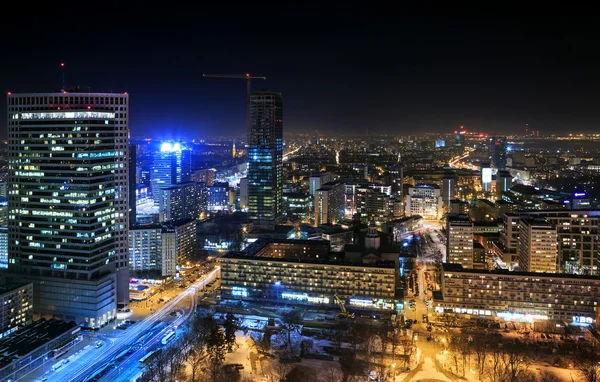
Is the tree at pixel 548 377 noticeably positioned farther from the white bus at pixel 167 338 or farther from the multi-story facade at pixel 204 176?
the multi-story facade at pixel 204 176

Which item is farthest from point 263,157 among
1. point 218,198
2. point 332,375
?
point 332,375

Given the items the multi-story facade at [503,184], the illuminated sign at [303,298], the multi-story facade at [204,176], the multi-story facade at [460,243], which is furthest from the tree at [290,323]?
the multi-story facade at [204,176]

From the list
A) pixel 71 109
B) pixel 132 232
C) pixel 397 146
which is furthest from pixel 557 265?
pixel 397 146

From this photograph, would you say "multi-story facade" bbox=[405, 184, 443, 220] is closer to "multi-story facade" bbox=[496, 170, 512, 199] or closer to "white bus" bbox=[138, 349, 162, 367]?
"multi-story facade" bbox=[496, 170, 512, 199]

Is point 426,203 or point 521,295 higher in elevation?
point 426,203

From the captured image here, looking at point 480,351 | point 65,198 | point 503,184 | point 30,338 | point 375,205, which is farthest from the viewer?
point 503,184

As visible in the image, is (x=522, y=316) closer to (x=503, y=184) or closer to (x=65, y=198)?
(x=65, y=198)

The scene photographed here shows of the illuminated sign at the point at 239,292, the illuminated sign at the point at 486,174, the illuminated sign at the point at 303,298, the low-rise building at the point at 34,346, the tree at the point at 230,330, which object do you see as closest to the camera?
the low-rise building at the point at 34,346
